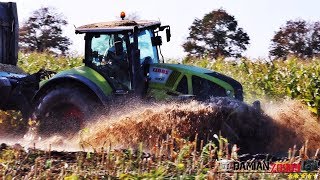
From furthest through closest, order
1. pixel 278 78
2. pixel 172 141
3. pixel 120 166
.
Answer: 1. pixel 278 78
2. pixel 172 141
3. pixel 120 166

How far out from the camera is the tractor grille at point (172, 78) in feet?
37.8

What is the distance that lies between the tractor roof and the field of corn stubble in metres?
1.38

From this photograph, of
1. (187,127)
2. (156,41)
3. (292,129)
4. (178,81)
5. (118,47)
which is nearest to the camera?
(187,127)

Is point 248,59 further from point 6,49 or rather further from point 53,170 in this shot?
point 53,170

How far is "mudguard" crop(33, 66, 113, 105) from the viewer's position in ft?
37.0

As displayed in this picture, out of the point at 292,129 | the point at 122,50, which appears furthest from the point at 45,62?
the point at 292,129

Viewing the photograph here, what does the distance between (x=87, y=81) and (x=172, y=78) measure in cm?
141

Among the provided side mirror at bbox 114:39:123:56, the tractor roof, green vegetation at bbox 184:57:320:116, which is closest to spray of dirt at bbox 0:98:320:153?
side mirror at bbox 114:39:123:56

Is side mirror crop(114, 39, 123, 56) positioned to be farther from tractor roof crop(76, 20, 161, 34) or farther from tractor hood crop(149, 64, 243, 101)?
tractor hood crop(149, 64, 243, 101)

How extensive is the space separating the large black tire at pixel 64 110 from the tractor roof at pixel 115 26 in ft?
3.31

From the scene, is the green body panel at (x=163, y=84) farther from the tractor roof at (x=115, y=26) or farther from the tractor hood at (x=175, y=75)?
the tractor roof at (x=115, y=26)

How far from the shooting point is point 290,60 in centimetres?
2095

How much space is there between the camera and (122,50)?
11.4 metres

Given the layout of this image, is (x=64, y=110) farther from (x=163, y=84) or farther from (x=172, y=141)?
(x=172, y=141)
